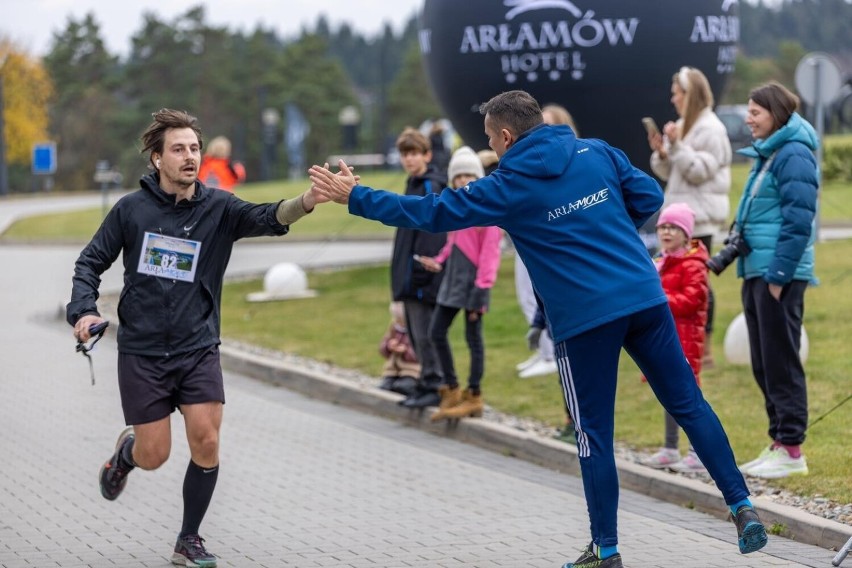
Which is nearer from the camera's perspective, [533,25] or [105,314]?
[533,25]

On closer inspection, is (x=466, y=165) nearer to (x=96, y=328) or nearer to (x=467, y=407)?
(x=467, y=407)

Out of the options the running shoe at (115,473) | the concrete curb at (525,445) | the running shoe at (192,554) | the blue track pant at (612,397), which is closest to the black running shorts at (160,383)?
the running shoe at (115,473)

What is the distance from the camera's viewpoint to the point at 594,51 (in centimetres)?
1481

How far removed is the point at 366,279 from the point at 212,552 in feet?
43.0

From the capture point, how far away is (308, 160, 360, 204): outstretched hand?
6055mm

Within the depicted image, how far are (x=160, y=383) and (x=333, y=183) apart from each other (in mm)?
1174

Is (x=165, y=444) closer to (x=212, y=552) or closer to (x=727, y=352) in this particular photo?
(x=212, y=552)

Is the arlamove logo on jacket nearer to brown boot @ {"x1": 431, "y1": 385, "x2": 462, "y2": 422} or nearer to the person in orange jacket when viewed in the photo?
brown boot @ {"x1": 431, "y1": 385, "x2": 462, "y2": 422}

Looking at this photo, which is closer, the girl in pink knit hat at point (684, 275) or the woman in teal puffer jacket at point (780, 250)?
the woman in teal puffer jacket at point (780, 250)

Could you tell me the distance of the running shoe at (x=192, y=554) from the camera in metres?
6.44

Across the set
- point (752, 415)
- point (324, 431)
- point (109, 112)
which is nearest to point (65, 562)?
point (324, 431)

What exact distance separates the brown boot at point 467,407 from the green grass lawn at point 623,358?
36cm

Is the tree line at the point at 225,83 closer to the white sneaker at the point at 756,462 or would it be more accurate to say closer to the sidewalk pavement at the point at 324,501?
the sidewalk pavement at the point at 324,501

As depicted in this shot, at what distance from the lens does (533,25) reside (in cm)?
1474
